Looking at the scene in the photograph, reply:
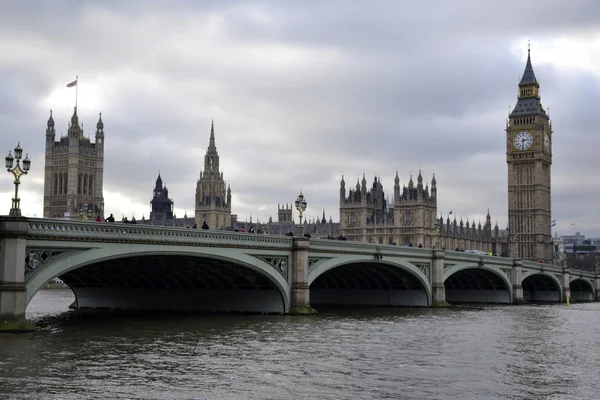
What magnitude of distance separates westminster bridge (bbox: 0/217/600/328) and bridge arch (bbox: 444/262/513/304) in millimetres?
112

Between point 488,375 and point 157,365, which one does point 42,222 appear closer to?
point 157,365

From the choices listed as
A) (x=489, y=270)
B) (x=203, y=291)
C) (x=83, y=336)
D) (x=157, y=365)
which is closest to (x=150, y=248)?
(x=83, y=336)

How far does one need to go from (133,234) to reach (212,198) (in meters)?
158

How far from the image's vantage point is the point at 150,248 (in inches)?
1518

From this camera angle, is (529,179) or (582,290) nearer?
(582,290)

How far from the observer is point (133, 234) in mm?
37875

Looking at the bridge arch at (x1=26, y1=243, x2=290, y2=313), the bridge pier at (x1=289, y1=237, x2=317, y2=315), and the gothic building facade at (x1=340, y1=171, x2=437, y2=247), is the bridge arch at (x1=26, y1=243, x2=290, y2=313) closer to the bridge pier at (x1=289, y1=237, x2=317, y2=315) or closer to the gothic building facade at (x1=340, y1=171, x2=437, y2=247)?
the bridge pier at (x1=289, y1=237, x2=317, y2=315)

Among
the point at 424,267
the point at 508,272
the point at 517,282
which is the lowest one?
the point at 517,282

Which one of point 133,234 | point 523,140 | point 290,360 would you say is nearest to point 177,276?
point 133,234

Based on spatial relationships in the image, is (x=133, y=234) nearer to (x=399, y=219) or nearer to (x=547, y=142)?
(x=399, y=219)

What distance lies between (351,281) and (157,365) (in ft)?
146

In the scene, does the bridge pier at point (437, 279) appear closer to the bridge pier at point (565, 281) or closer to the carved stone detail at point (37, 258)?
the bridge pier at point (565, 281)

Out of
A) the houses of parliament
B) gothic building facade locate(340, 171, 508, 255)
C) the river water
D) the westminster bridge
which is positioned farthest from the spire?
the river water

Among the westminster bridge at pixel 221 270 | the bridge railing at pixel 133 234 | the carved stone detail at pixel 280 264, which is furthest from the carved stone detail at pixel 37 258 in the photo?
the carved stone detail at pixel 280 264
